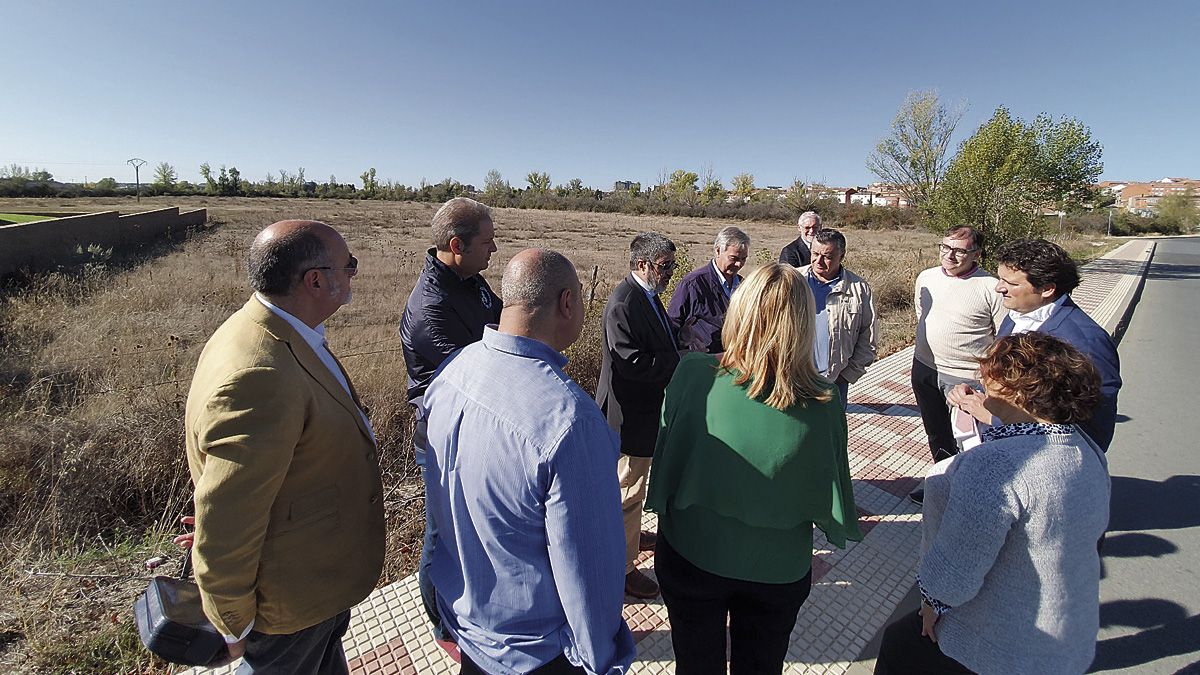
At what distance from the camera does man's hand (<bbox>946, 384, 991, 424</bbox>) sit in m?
1.88

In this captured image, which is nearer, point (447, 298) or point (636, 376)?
point (447, 298)

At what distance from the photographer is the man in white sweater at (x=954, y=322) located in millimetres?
3484

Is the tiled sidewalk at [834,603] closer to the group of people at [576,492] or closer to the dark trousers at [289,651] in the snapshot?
the group of people at [576,492]

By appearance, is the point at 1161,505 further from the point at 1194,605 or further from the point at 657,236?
the point at 657,236

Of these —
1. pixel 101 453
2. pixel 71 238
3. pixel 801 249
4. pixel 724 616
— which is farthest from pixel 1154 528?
pixel 71 238

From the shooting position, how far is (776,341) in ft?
5.32

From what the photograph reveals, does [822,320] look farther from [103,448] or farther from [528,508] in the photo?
[103,448]

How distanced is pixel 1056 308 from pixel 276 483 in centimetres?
343

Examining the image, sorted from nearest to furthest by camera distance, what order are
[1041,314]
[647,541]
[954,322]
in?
1. [1041,314]
2. [647,541]
3. [954,322]

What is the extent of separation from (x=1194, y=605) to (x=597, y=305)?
533cm

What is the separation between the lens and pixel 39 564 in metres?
2.86

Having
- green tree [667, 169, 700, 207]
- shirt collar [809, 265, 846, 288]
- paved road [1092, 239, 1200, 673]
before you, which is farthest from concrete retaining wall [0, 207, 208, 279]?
green tree [667, 169, 700, 207]

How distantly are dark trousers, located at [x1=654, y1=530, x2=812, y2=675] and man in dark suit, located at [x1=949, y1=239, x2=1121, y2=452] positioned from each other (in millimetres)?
1755

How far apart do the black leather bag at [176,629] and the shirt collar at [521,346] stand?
3.54 feet
